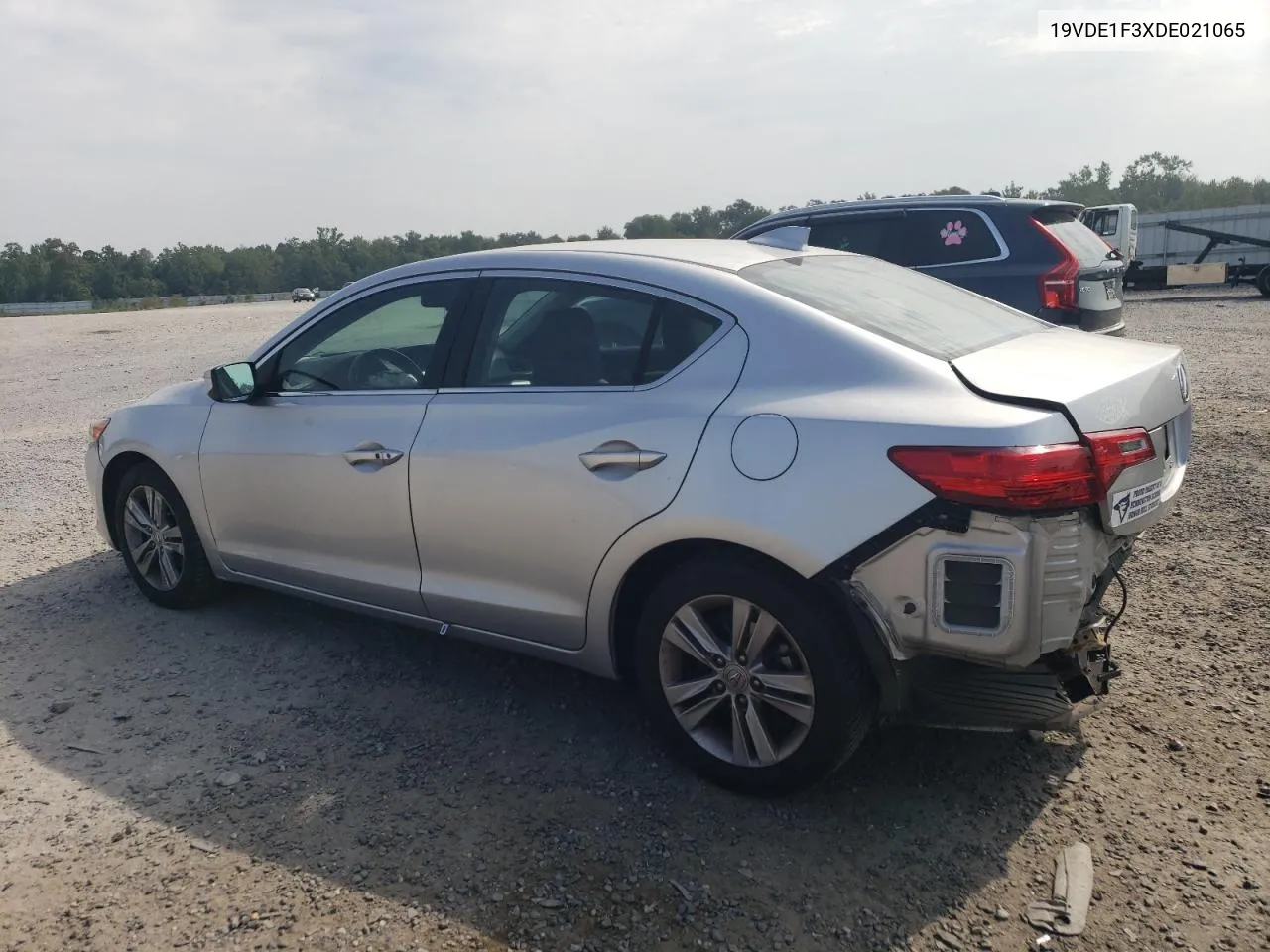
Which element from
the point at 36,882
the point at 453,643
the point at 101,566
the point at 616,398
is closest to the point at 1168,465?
the point at 616,398

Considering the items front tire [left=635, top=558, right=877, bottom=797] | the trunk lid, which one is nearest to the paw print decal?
the trunk lid

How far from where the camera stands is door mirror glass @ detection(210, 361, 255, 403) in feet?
14.4

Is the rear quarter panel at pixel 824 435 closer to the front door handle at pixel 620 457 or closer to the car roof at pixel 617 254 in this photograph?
the front door handle at pixel 620 457

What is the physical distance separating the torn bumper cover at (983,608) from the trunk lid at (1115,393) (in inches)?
6.3

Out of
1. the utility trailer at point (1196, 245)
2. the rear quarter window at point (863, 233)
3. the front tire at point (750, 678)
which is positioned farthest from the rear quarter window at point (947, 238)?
the utility trailer at point (1196, 245)

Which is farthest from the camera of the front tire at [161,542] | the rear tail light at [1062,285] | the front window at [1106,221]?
the front window at [1106,221]

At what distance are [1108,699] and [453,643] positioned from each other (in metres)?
2.67

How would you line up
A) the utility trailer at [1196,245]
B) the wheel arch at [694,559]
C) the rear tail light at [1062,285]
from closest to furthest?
the wheel arch at [694,559] < the rear tail light at [1062,285] < the utility trailer at [1196,245]

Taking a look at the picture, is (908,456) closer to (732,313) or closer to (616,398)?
(732,313)

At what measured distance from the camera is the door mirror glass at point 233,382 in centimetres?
440

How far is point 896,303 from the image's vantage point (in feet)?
11.6

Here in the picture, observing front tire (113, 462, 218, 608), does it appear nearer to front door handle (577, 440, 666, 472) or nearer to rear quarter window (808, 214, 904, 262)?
front door handle (577, 440, 666, 472)

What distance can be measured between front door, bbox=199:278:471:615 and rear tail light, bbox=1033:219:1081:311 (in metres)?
5.28

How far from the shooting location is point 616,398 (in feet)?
10.9
